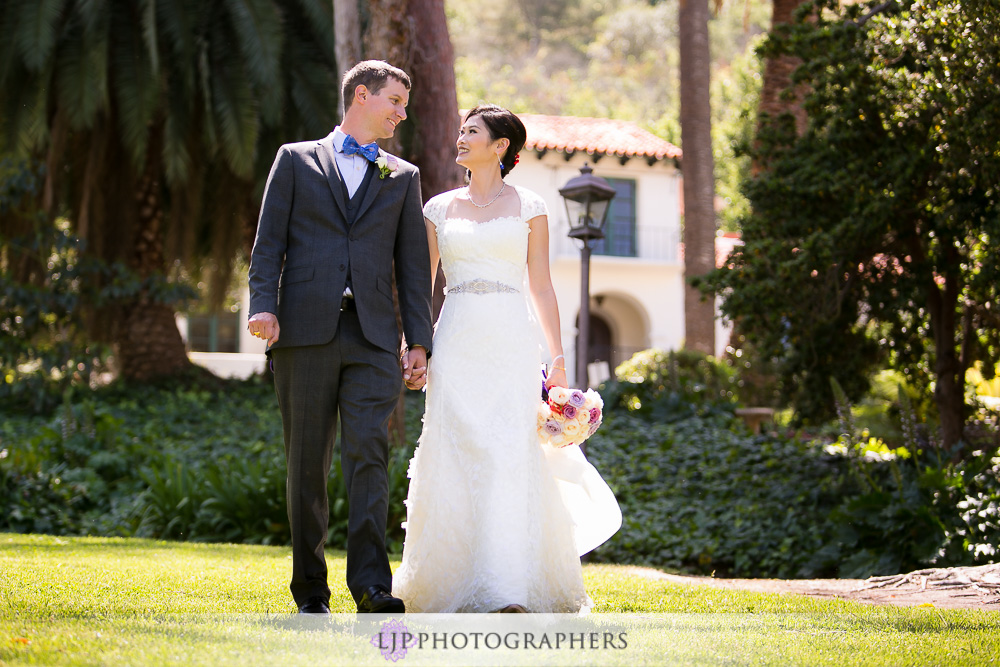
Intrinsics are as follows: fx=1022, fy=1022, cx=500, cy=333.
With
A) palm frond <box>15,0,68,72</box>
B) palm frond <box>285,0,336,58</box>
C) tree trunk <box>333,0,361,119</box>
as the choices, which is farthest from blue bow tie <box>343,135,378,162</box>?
palm frond <box>285,0,336,58</box>

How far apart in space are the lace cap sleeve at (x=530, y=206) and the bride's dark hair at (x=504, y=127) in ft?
0.62

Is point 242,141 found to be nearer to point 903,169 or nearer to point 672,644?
point 903,169

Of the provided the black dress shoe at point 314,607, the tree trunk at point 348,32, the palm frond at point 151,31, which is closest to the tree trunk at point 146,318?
the palm frond at point 151,31

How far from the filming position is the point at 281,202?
4.24 metres

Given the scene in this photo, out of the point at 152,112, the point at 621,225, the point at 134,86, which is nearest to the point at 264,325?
the point at 152,112

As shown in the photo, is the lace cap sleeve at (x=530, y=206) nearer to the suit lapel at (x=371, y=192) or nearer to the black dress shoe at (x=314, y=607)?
the suit lapel at (x=371, y=192)

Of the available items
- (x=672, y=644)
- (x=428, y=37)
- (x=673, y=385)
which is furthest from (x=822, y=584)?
(x=673, y=385)

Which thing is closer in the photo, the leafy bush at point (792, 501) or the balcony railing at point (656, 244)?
the leafy bush at point (792, 501)

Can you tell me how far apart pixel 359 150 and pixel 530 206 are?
0.83m

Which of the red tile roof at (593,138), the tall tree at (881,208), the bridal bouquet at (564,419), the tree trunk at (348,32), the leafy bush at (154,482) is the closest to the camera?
the bridal bouquet at (564,419)

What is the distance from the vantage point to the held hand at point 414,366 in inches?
173

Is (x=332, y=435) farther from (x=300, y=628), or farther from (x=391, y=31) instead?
(x=391, y=31)

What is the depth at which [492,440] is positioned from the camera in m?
4.37

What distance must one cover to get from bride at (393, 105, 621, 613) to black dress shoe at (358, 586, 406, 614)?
34cm
